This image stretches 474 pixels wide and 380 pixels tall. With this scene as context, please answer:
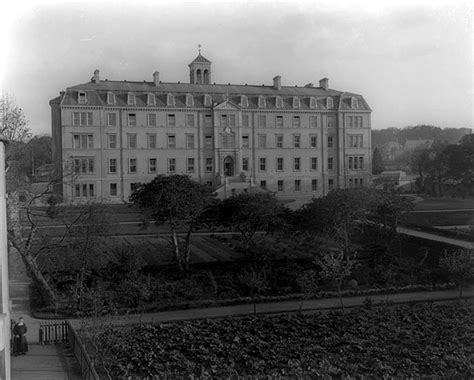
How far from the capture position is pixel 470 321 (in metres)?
11.4

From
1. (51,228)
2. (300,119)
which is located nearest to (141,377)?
(51,228)

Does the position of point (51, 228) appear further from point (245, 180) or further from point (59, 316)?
point (245, 180)

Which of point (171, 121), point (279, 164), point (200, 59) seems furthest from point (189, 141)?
point (200, 59)

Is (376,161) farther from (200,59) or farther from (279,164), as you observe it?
(200,59)

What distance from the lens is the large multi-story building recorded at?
75.8 ft

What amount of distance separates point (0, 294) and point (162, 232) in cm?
1558

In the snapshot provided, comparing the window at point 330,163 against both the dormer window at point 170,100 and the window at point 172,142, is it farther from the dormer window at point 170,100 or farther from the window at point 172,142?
the dormer window at point 170,100

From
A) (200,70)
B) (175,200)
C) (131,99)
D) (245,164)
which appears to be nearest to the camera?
(175,200)

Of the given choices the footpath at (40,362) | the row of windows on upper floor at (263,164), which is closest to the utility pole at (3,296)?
the footpath at (40,362)

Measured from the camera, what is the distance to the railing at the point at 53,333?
10.8 metres

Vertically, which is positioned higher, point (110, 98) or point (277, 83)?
point (277, 83)

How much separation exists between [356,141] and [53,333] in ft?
60.6

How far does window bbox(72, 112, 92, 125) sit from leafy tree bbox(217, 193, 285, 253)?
8881 mm

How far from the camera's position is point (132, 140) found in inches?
950
